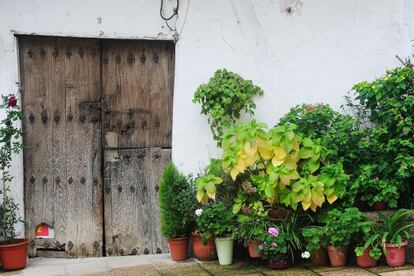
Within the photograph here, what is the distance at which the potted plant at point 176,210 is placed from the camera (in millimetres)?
5387

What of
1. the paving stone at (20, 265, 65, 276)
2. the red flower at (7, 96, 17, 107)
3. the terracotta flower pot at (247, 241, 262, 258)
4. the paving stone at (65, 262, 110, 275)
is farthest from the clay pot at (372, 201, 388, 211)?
the red flower at (7, 96, 17, 107)

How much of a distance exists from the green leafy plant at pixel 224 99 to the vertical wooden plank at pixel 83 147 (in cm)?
112

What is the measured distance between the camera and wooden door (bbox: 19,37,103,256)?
5629 mm

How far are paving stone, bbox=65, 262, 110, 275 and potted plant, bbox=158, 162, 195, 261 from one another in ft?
2.22

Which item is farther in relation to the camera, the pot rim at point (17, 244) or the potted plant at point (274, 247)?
the pot rim at point (17, 244)

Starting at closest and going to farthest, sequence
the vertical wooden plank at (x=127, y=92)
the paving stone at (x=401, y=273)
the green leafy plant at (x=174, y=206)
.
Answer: the paving stone at (x=401, y=273)
the green leafy plant at (x=174, y=206)
the vertical wooden plank at (x=127, y=92)

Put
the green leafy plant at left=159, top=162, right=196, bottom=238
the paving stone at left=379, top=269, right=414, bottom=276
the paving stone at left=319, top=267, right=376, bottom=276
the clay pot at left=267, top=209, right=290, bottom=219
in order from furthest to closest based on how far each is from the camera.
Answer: the green leafy plant at left=159, top=162, right=196, bottom=238 < the clay pot at left=267, top=209, right=290, bottom=219 < the paving stone at left=319, top=267, right=376, bottom=276 < the paving stone at left=379, top=269, right=414, bottom=276

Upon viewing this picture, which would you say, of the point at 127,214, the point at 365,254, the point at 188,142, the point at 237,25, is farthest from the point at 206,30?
the point at 365,254

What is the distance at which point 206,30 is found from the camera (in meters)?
5.79

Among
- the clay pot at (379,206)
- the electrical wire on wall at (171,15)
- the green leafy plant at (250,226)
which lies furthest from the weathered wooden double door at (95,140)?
the clay pot at (379,206)

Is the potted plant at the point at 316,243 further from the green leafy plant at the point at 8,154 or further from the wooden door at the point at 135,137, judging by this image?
the green leafy plant at the point at 8,154

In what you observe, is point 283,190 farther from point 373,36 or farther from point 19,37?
point 19,37

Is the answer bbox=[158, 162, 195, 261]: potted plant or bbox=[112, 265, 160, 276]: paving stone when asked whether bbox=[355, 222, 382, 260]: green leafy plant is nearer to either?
bbox=[158, 162, 195, 261]: potted plant

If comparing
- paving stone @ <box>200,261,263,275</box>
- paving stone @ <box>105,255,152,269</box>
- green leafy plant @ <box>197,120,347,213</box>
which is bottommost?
paving stone @ <box>105,255,152,269</box>
